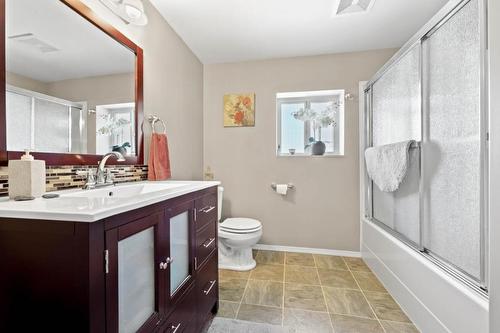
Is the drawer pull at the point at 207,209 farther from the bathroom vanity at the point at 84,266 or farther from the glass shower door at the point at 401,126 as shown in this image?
the glass shower door at the point at 401,126

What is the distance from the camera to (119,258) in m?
0.70

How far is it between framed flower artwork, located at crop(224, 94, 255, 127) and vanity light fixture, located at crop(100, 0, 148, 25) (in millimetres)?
1329

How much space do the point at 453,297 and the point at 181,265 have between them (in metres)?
1.30

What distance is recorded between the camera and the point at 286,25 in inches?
78.3

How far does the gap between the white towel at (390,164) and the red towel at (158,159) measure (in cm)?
162

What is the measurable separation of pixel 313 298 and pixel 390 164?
1.13m

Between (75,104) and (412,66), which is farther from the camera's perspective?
(412,66)

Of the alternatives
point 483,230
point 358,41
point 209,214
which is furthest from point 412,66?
point 209,214

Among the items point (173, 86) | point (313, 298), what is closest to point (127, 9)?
point (173, 86)

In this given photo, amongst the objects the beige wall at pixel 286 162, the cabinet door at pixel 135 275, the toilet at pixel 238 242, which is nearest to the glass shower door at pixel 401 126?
the beige wall at pixel 286 162

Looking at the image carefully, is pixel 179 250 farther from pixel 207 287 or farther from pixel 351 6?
pixel 351 6

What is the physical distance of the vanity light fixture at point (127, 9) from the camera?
1.31 metres

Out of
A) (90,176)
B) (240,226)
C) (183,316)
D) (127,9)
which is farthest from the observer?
(240,226)

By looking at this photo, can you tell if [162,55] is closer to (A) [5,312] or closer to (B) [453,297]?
(A) [5,312]
